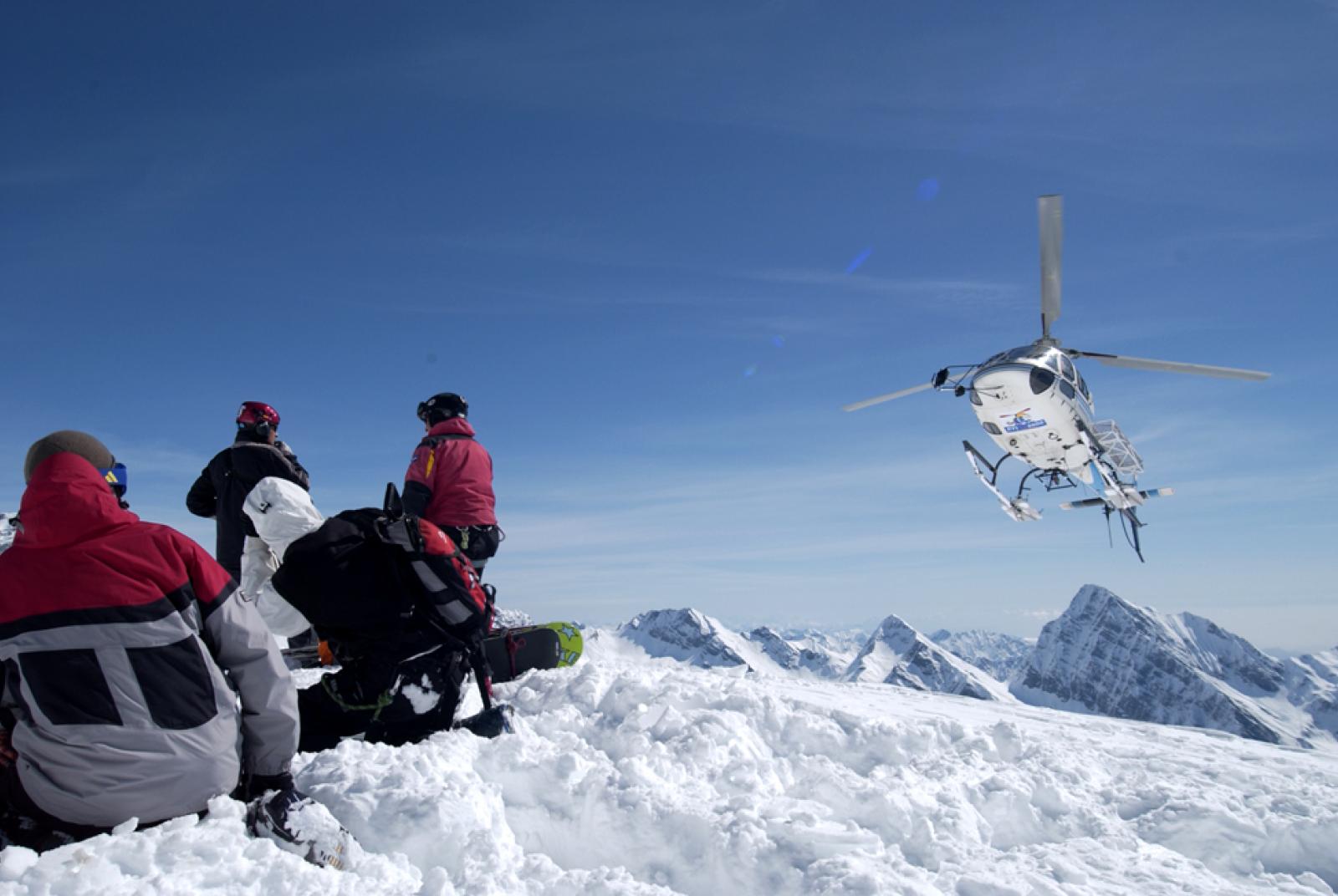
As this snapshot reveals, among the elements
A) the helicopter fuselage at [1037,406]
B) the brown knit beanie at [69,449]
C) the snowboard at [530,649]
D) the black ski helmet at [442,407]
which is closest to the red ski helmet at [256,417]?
the black ski helmet at [442,407]

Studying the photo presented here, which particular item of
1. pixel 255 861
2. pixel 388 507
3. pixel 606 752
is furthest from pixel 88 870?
pixel 606 752

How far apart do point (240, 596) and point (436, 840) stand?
1500 millimetres

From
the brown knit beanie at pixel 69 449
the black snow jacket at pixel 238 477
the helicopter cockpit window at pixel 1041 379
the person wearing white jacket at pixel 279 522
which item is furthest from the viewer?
the helicopter cockpit window at pixel 1041 379

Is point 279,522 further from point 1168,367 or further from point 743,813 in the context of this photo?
point 1168,367

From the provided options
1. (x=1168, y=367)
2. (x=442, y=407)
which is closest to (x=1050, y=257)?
(x=1168, y=367)

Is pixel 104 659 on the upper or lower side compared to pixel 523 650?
upper

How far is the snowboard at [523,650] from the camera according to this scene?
688 cm

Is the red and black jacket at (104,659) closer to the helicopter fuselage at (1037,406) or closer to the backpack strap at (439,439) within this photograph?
the backpack strap at (439,439)

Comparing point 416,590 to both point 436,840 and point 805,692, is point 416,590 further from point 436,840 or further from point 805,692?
point 805,692

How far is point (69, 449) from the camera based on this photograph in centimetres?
329

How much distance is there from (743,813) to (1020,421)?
17.9 metres

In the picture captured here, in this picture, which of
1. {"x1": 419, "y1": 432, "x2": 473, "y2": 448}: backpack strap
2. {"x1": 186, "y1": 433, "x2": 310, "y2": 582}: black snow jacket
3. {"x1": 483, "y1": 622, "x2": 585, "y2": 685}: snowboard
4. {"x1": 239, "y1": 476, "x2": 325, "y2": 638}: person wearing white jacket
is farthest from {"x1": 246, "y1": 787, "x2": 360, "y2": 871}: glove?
{"x1": 186, "y1": 433, "x2": 310, "y2": 582}: black snow jacket

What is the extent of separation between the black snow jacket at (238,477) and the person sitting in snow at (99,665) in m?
4.27

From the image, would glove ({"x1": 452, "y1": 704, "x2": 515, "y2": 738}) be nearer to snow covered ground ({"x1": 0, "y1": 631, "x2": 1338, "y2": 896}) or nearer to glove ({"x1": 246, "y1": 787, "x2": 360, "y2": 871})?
snow covered ground ({"x1": 0, "y1": 631, "x2": 1338, "y2": 896})
